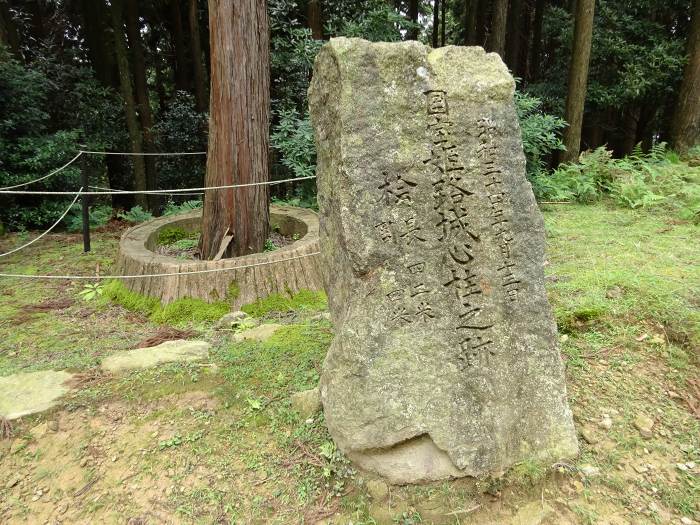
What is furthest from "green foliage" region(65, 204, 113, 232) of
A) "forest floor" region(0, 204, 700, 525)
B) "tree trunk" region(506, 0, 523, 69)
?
"tree trunk" region(506, 0, 523, 69)

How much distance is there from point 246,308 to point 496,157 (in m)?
3.00

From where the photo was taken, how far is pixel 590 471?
2586 mm

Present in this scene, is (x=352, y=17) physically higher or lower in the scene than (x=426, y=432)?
higher

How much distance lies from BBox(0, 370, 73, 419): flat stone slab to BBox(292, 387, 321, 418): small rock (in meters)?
1.59

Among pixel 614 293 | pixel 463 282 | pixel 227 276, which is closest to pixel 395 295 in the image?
pixel 463 282

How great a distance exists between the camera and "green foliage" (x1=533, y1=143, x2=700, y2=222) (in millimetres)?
6910

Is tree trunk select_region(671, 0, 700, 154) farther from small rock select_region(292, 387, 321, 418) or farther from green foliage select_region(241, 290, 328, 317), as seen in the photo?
small rock select_region(292, 387, 321, 418)

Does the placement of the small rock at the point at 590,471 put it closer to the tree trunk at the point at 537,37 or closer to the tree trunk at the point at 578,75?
the tree trunk at the point at 578,75

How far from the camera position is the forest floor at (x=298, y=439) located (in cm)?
245

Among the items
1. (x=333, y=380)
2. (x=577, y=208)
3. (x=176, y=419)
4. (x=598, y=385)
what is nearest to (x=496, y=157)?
(x=333, y=380)

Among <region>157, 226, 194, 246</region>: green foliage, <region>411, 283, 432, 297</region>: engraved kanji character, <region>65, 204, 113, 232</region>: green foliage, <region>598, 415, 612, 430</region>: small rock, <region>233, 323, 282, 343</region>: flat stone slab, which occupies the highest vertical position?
<region>411, 283, 432, 297</region>: engraved kanji character

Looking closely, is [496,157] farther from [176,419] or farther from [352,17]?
[352,17]

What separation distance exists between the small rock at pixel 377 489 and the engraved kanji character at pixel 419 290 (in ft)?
3.27

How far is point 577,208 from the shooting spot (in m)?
7.40
